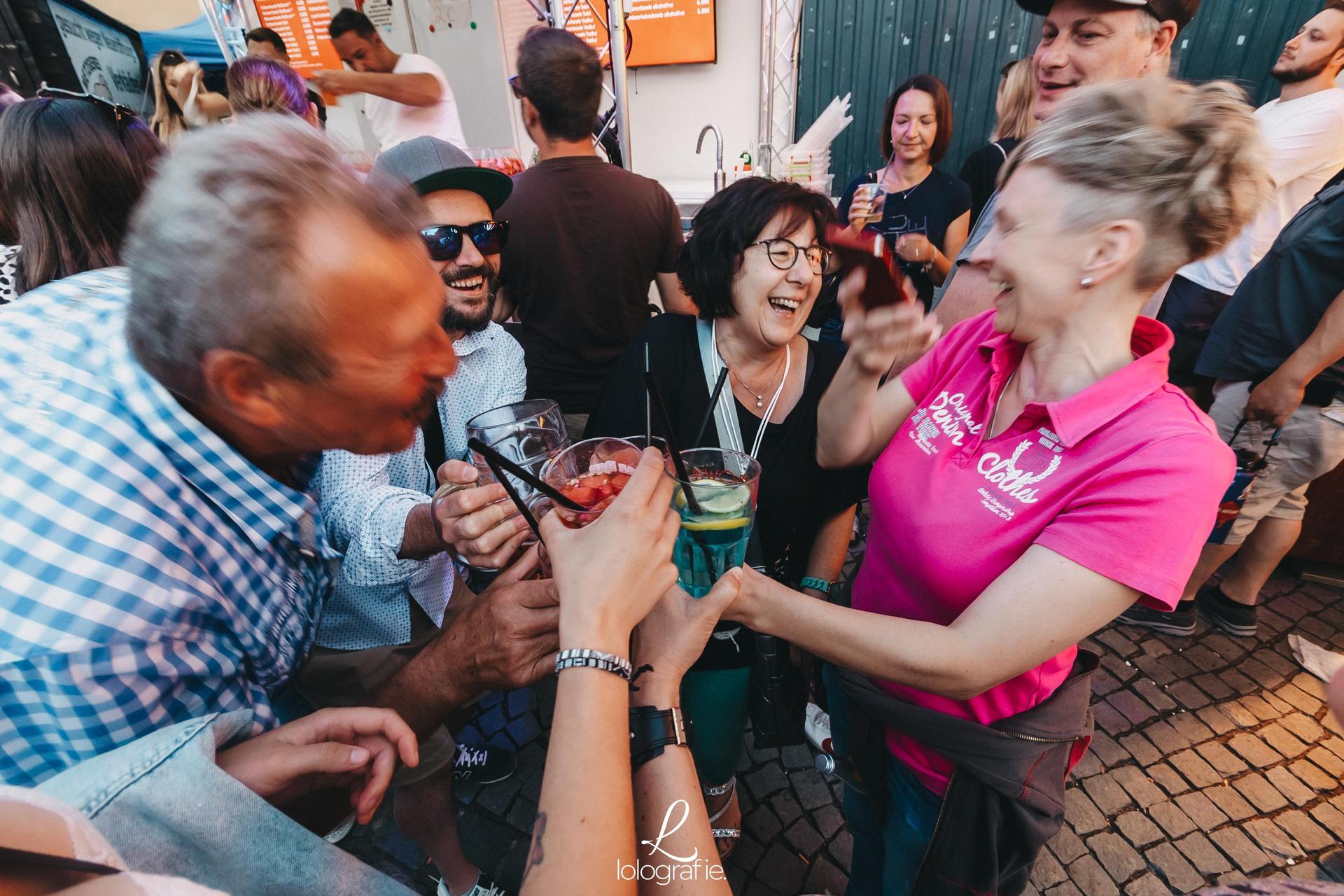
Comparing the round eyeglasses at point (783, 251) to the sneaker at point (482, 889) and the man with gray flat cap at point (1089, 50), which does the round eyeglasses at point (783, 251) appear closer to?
the man with gray flat cap at point (1089, 50)

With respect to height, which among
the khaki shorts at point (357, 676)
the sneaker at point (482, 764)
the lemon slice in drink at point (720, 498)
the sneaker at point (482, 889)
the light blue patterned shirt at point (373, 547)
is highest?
the lemon slice in drink at point (720, 498)

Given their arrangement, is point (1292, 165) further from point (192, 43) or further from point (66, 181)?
point (192, 43)

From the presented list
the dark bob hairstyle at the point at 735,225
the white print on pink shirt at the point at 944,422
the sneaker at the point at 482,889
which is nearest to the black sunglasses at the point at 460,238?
the dark bob hairstyle at the point at 735,225

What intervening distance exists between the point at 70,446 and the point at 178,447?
0.14m

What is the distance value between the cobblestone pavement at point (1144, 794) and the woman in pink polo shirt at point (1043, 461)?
39.7 inches

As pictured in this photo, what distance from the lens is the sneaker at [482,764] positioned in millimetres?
2885

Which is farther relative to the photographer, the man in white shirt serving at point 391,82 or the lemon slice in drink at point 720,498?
the man in white shirt serving at point 391,82

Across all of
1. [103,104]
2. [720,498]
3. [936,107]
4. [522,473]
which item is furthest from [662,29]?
[522,473]

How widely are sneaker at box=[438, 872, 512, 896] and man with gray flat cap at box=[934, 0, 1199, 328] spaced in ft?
10.2

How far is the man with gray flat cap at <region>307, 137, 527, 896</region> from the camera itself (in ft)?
5.62

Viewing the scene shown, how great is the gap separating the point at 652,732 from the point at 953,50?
27.9ft

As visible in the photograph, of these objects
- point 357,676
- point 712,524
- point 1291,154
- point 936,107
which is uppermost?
point 936,107

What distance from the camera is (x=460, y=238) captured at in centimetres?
242

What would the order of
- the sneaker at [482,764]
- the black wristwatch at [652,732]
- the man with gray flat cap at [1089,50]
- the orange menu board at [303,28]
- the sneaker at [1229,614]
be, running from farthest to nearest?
the orange menu board at [303,28]
the sneaker at [1229,614]
the sneaker at [482,764]
the man with gray flat cap at [1089,50]
the black wristwatch at [652,732]
